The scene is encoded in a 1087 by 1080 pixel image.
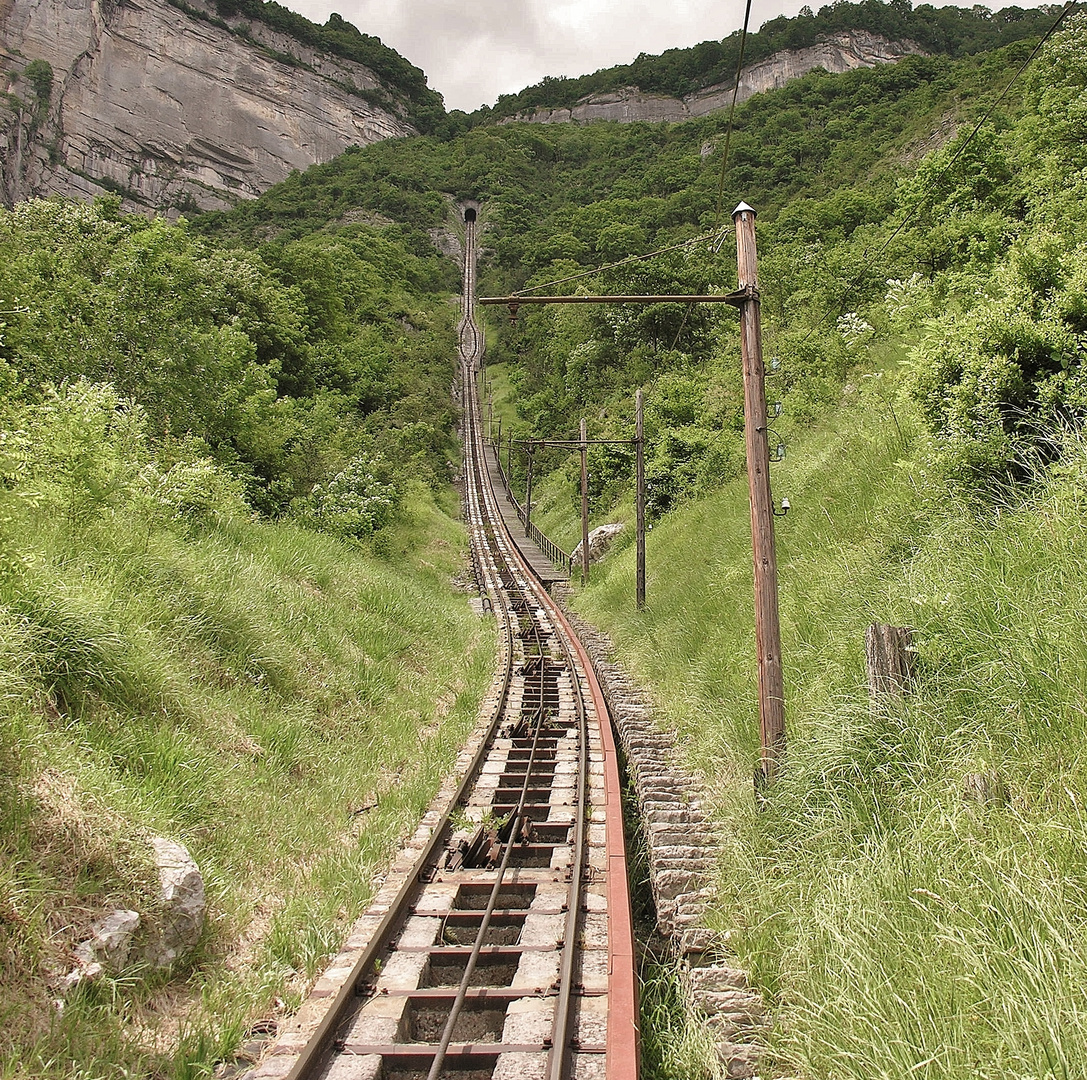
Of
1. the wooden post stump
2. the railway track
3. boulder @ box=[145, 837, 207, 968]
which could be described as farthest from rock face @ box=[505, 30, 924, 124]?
boulder @ box=[145, 837, 207, 968]

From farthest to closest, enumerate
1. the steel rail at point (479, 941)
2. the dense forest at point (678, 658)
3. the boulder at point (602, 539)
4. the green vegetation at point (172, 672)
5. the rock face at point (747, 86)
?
1. the rock face at point (747, 86)
2. the boulder at point (602, 539)
3. the green vegetation at point (172, 672)
4. the steel rail at point (479, 941)
5. the dense forest at point (678, 658)

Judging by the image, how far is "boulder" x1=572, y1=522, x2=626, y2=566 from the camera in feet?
92.3

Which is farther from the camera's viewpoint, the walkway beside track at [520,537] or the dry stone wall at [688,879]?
the walkway beside track at [520,537]

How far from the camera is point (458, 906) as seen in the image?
5910 mm

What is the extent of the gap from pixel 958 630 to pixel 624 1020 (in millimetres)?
3480

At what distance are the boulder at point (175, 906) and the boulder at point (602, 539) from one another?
2346cm

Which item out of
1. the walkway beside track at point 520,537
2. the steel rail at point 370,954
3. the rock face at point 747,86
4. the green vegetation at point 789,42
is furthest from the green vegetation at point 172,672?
the rock face at point 747,86

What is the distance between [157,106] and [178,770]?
146962 mm

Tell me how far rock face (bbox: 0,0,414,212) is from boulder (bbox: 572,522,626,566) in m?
94.1

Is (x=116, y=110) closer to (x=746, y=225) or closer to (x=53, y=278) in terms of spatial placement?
(x=53, y=278)

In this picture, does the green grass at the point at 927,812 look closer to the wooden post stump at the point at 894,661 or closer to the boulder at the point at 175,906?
the wooden post stump at the point at 894,661

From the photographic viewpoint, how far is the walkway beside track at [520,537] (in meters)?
32.3

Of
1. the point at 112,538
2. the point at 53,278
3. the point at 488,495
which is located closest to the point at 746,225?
the point at 112,538

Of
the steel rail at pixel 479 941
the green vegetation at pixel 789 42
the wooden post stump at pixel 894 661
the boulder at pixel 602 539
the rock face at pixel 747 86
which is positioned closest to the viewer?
the steel rail at pixel 479 941
